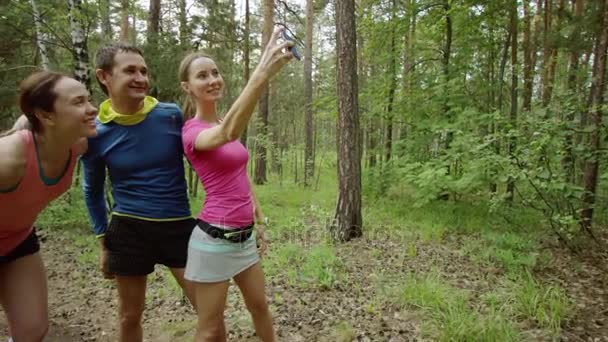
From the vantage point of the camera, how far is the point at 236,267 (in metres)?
2.00

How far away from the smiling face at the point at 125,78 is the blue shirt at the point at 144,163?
0.51 ft

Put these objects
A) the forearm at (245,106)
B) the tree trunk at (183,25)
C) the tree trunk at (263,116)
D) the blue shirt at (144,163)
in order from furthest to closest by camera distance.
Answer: the tree trunk at (263,116)
the tree trunk at (183,25)
the blue shirt at (144,163)
the forearm at (245,106)

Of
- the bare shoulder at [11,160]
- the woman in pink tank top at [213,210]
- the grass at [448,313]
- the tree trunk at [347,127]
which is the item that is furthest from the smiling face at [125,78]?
the tree trunk at [347,127]

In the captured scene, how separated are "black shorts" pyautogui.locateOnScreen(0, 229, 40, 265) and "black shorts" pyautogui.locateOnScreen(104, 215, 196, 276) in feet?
1.17

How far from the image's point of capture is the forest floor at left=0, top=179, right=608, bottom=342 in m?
3.35

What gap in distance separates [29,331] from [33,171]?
0.85m

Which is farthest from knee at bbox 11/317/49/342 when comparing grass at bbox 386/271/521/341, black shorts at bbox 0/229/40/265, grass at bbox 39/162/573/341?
grass at bbox 386/271/521/341

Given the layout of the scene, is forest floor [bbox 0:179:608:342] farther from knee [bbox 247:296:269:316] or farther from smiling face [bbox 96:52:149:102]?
smiling face [bbox 96:52:149:102]

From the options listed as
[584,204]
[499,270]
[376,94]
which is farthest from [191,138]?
[376,94]

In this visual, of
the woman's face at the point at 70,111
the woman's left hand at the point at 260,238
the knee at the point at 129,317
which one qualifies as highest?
the woman's face at the point at 70,111

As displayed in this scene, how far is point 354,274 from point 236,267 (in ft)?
9.67

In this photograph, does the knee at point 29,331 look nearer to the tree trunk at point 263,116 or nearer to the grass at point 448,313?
the grass at point 448,313

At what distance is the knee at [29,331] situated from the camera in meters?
1.89

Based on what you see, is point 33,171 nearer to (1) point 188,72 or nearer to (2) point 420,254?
(1) point 188,72
